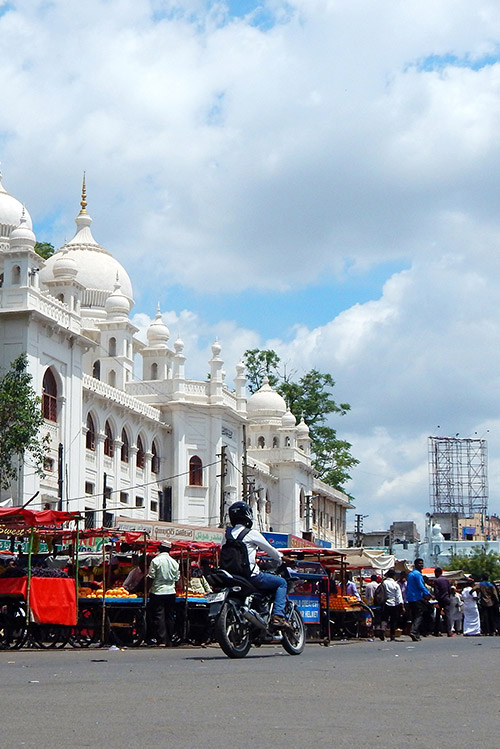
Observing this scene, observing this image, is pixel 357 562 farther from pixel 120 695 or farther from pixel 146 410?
pixel 146 410

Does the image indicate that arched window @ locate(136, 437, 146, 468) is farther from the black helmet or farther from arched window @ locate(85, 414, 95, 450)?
the black helmet

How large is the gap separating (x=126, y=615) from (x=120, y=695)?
8966 millimetres

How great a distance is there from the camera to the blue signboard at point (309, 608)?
61.9 ft

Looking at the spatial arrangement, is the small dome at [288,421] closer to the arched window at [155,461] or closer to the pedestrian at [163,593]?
the arched window at [155,461]

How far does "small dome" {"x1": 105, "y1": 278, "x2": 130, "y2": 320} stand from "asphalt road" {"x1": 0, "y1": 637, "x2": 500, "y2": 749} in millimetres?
47017

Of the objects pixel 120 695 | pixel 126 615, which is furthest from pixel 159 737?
pixel 126 615

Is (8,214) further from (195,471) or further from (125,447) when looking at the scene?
(195,471)

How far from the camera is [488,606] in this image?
82.5ft

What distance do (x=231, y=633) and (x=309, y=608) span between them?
23.5 ft

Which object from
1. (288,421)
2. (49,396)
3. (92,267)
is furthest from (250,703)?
(288,421)

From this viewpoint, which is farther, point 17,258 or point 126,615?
point 17,258

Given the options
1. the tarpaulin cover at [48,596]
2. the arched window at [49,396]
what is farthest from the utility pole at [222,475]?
the tarpaulin cover at [48,596]

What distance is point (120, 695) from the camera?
8477 mm

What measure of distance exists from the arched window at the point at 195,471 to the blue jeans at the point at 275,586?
4477 cm
